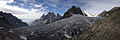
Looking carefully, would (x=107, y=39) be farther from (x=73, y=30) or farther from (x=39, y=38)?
(x=39, y=38)

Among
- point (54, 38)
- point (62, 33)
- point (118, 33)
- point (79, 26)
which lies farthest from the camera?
point (79, 26)

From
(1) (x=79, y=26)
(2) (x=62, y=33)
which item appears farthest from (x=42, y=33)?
(1) (x=79, y=26)

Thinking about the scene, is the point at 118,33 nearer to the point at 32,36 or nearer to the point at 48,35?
the point at 48,35

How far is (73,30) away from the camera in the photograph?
110ft

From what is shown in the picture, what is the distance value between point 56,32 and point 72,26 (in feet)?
25.4

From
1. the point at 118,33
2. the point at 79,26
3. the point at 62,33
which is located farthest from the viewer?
the point at 79,26

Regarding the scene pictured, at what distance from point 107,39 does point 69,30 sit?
68.6ft

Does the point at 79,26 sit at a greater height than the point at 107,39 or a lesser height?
lesser

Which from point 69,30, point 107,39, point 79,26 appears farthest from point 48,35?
point 107,39

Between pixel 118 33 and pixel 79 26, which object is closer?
pixel 118 33

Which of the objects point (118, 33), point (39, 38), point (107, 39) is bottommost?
point (39, 38)

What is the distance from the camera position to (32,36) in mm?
31891

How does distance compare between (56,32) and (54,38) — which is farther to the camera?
(56,32)

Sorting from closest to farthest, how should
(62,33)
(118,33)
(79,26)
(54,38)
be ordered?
(118,33) < (54,38) < (62,33) < (79,26)
